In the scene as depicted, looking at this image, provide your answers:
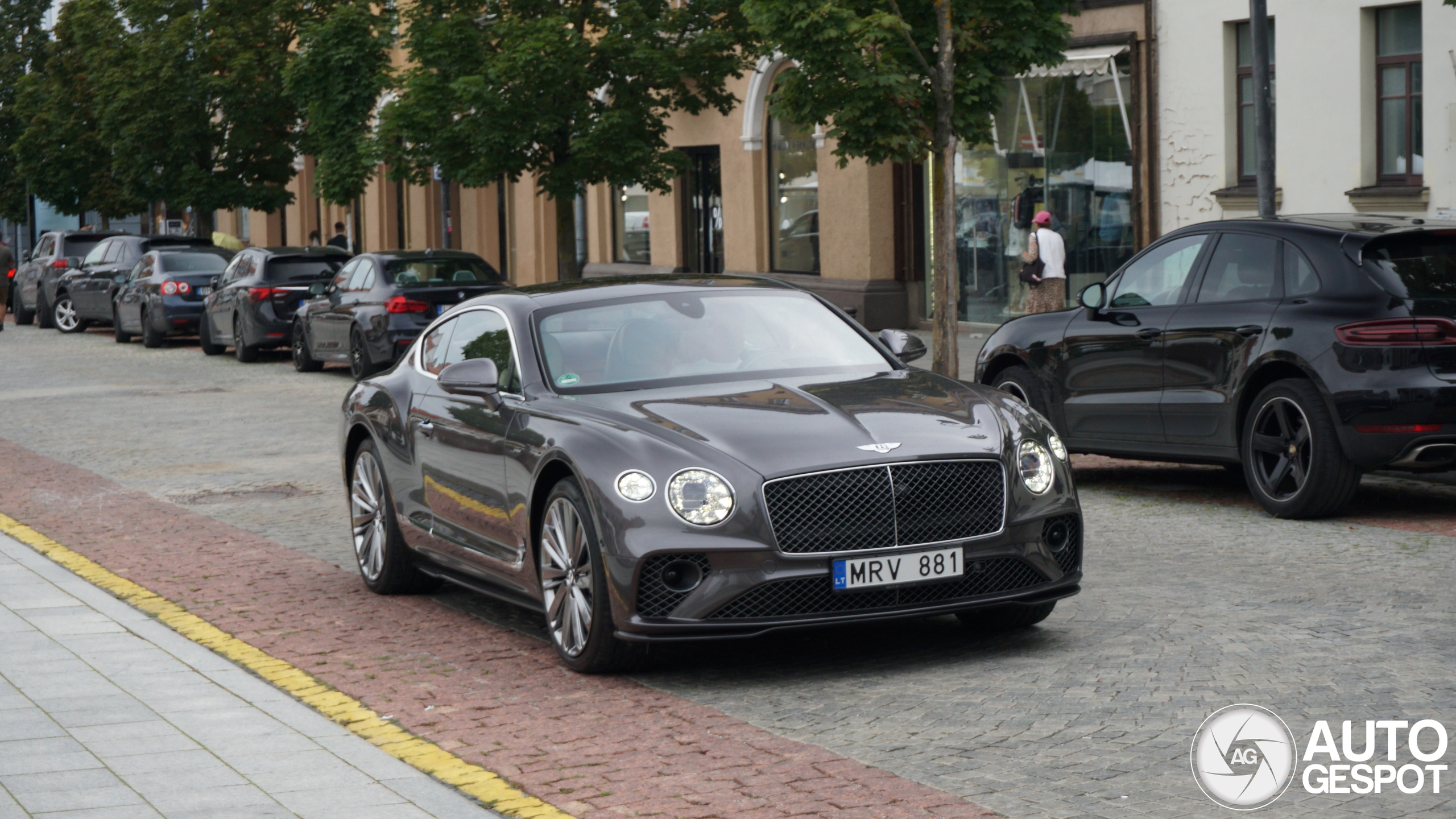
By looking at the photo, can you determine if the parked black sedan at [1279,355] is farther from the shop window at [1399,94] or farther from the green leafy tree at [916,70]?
the shop window at [1399,94]

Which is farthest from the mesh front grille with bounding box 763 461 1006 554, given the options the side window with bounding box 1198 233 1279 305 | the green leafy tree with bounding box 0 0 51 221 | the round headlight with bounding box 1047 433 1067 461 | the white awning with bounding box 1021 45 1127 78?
the green leafy tree with bounding box 0 0 51 221

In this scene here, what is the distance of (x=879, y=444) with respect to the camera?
6.79 m

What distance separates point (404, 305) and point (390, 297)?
22 centimetres

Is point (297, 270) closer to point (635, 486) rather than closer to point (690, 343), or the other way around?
point (690, 343)

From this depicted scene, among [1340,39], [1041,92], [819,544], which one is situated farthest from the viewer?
[1041,92]

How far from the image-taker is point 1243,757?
544 cm

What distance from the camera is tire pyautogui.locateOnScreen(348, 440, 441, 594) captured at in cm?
888

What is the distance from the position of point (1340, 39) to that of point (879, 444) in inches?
572

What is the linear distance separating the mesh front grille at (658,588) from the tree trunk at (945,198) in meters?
10.8

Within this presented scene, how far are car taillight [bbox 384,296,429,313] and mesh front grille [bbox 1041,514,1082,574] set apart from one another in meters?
15.7

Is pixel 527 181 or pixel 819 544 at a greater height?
pixel 527 181

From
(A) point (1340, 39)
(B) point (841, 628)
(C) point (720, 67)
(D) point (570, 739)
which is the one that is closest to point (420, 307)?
(C) point (720, 67)

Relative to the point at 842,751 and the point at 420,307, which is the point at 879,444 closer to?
the point at 842,751

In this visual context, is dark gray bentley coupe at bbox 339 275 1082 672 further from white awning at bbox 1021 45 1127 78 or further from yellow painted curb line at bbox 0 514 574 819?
white awning at bbox 1021 45 1127 78
